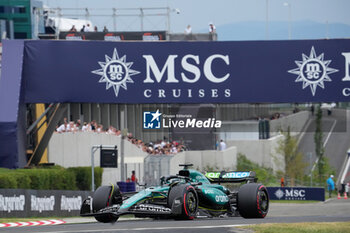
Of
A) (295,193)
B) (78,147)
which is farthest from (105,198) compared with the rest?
(295,193)

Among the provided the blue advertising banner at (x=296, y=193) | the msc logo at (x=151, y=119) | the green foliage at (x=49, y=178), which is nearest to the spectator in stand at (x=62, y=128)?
the green foliage at (x=49, y=178)

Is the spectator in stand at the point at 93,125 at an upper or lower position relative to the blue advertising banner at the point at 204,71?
lower

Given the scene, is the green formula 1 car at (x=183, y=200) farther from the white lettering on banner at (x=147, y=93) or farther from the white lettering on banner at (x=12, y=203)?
the white lettering on banner at (x=147, y=93)

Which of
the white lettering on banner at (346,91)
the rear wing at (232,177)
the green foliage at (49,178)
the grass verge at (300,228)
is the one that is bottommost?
the grass verge at (300,228)

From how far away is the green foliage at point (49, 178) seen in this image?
1005 inches

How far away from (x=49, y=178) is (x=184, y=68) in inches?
266

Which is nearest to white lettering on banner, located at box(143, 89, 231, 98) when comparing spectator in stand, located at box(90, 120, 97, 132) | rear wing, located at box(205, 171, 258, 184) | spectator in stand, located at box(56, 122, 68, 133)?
spectator in stand, located at box(90, 120, 97, 132)

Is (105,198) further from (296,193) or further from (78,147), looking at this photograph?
(296,193)

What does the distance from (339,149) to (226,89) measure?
171 feet

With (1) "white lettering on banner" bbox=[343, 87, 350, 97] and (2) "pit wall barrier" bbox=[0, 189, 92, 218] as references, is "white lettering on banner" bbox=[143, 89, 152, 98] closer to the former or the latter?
(2) "pit wall barrier" bbox=[0, 189, 92, 218]

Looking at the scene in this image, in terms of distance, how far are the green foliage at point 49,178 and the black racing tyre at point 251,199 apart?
11301 millimetres

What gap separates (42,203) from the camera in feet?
84.0

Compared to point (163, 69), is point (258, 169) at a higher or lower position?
lower

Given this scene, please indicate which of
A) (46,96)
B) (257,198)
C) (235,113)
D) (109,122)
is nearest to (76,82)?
(46,96)
